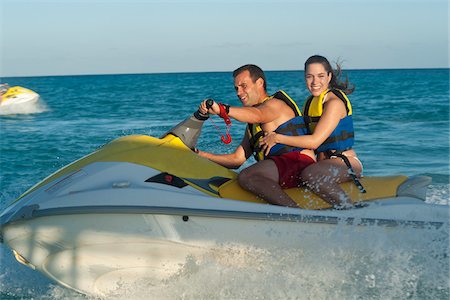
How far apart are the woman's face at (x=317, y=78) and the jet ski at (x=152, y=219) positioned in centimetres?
66

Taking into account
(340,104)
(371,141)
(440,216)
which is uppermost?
(340,104)

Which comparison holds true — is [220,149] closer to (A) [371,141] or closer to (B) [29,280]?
(A) [371,141]

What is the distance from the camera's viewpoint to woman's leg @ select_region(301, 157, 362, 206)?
4.04m

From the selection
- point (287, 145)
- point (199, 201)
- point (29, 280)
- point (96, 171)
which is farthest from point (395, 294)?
point (29, 280)

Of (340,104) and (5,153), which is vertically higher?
(340,104)

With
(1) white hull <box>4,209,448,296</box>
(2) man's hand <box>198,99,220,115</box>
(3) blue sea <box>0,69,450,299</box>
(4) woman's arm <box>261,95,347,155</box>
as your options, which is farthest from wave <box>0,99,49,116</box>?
(4) woman's arm <box>261,95,347,155</box>

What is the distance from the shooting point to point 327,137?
4.21 metres

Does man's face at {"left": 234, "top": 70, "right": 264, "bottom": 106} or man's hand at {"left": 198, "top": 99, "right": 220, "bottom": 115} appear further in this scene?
man's face at {"left": 234, "top": 70, "right": 264, "bottom": 106}

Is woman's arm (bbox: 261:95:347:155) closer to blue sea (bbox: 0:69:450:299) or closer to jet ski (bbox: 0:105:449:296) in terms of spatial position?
jet ski (bbox: 0:105:449:296)

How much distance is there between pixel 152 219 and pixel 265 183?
75cm

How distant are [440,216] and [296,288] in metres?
1.00

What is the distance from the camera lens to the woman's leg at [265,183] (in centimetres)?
401

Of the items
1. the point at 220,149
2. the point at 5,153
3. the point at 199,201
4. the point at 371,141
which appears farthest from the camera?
the point at 371,141

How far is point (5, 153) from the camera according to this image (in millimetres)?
11086
